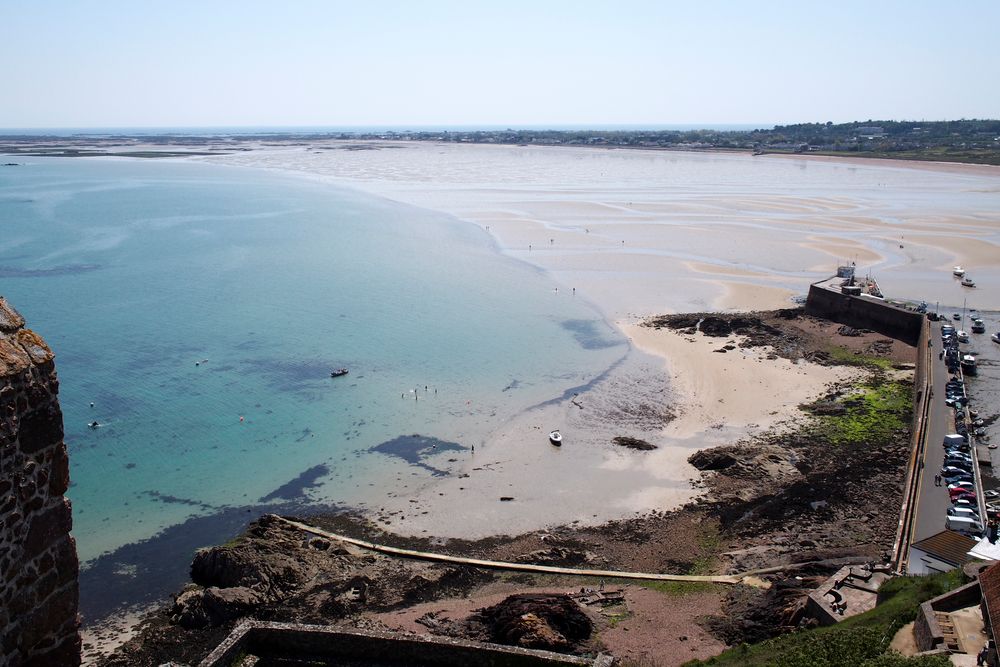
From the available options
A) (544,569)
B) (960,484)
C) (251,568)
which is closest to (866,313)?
(960,484)

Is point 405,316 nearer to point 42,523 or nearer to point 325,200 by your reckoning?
point 42,523

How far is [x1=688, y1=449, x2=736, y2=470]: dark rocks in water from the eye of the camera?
2536cm

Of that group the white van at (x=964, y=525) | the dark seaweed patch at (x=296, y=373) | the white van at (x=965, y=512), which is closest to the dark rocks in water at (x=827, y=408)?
the white van at (x=965, y=512)

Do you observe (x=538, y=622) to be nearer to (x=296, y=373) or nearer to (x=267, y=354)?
(x=296, y=373)

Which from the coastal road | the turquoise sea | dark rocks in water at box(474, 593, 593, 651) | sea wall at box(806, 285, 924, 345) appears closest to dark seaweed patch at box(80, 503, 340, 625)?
the turquoise sea

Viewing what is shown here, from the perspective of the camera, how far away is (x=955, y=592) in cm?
1393

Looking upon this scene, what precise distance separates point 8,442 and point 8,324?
0.81 meters

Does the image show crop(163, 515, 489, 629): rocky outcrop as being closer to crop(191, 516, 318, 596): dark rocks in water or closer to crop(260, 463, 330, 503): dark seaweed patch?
crop(191, 516, 318, 596): dark rocks in water

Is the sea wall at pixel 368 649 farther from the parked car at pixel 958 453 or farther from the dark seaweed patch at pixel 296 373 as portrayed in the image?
the dark seaweed patch at pixel 296 373

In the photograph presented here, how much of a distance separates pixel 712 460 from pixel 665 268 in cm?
3074

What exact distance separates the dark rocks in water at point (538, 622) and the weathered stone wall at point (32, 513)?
11.4m

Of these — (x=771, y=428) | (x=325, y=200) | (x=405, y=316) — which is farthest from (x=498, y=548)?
(x=325, y=200)

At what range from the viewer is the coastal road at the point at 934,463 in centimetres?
1923

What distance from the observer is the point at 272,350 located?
37.0m
